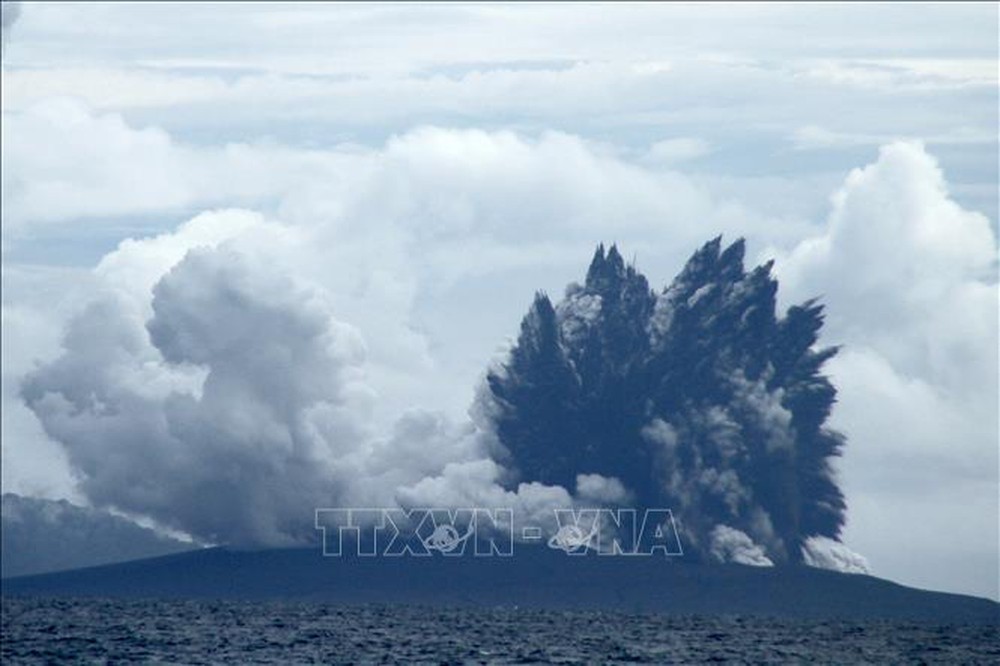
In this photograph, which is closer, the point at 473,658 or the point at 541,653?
the point at 473,658

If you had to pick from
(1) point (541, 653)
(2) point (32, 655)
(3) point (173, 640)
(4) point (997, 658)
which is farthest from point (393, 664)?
(4) point (997, 658)

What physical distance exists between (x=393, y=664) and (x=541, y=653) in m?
19.2

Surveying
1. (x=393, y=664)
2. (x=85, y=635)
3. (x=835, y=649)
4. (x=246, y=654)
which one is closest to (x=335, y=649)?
(x=246, y=654)

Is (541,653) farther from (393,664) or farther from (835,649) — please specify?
(835,649)

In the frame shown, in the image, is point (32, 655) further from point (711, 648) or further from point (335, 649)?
point (711, 648)

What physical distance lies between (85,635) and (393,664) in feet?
172

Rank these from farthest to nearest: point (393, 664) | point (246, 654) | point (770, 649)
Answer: point (770, 649) < point (246, 654) < point (393, 664)

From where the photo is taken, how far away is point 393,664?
458ft

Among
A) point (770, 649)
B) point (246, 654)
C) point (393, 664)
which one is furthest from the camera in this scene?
point (770, 649)

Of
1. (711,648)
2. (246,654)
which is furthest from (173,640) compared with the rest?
(711,648)

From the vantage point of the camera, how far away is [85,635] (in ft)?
592

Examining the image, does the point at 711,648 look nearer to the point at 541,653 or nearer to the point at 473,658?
the point at 541,653

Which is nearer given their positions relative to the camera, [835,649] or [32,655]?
[32,655]

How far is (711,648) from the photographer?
569 ft
